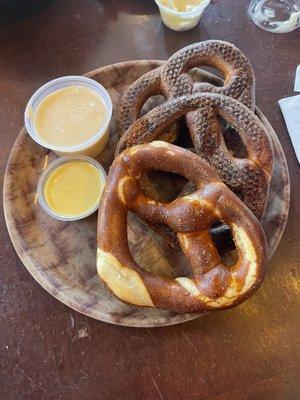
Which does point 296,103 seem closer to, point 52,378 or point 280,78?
point 280,78

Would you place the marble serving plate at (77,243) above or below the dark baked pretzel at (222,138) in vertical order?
below

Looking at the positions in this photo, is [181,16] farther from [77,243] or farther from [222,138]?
[77,243]

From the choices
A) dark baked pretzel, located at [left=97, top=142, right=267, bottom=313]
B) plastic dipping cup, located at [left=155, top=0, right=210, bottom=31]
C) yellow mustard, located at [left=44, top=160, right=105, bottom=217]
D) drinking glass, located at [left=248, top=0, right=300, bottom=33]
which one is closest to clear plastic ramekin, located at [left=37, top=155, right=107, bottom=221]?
yellow mustard, located at [left=44, top=160, right=105, bottom=217]

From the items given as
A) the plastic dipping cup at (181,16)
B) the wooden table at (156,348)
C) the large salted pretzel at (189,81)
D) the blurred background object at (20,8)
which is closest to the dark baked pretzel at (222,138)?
the large salted pretzel at (189,81)

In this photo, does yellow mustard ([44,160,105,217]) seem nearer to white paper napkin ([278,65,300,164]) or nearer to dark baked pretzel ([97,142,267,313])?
dark baked pretzel ([97,142,267,313])

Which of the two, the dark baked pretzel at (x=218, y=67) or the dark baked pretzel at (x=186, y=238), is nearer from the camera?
the dark baked pretzel at (x=186, y=238)

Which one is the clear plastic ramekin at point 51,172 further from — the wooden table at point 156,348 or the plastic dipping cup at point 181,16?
the plastic dipping cup at point 181,16
